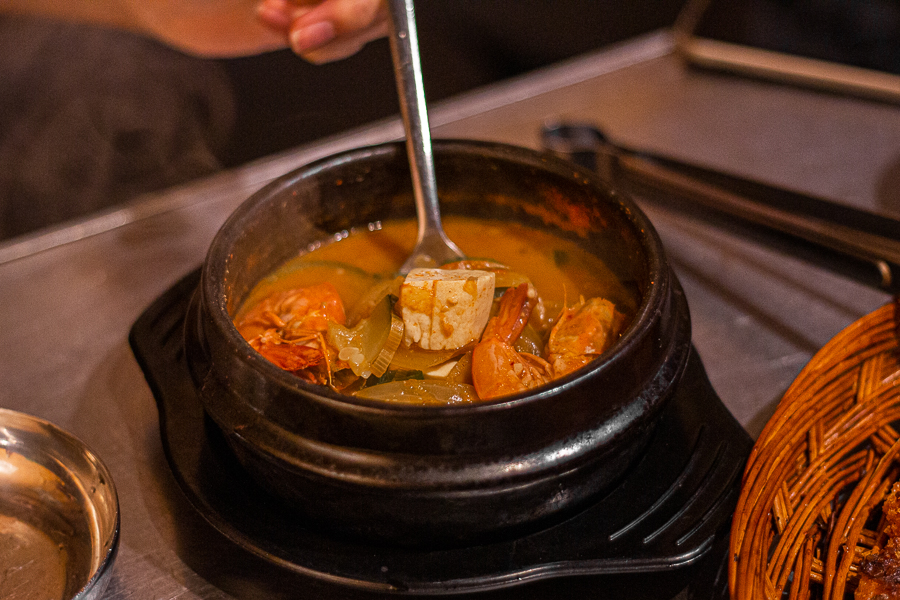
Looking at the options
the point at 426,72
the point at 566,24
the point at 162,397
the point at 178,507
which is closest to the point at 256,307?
the point at 162,397

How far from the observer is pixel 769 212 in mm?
2053

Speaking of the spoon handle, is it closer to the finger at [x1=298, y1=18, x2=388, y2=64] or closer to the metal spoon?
the metal spoon

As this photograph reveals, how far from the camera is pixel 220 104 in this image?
306 centimetres

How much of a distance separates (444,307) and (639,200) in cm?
124

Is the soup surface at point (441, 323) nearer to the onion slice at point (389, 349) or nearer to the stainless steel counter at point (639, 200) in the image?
the onion slice at point (389, 349)

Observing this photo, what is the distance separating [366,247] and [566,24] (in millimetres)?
2355

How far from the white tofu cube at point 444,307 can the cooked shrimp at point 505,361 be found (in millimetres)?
53

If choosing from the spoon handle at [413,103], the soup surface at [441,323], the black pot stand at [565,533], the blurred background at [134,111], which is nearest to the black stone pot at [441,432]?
the black pot stand at [565,533]

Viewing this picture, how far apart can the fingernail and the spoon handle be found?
1.44ft

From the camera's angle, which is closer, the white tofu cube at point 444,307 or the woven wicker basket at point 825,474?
the woven wicker basket at point 825,474

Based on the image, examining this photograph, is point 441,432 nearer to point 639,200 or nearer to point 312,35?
point 312,35

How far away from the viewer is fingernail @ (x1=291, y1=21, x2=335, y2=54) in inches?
79.3

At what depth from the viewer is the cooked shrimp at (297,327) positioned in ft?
4.75

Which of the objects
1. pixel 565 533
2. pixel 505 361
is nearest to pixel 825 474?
pixel 565 533
